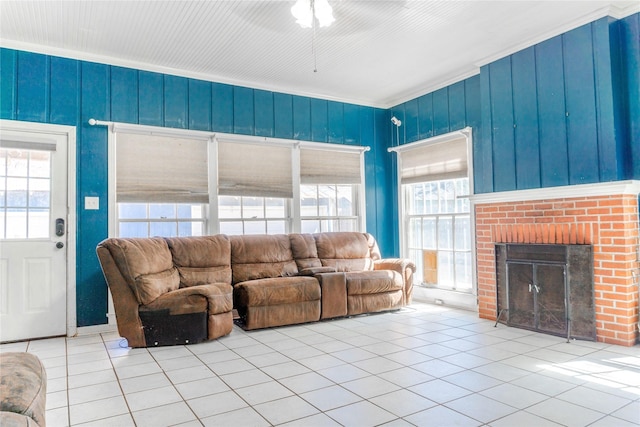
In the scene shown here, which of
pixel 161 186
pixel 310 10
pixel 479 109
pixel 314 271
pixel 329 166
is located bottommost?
pixel 314 271

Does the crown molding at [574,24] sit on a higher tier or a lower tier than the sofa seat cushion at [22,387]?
higher

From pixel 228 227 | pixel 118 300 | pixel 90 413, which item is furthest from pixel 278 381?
pixel 228 227

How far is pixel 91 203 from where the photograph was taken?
13.9ft

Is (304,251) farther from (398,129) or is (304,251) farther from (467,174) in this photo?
(398,129)

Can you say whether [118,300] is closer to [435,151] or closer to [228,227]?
[228,227]

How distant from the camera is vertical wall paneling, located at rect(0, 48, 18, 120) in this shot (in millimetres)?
3893

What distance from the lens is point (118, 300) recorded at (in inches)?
140

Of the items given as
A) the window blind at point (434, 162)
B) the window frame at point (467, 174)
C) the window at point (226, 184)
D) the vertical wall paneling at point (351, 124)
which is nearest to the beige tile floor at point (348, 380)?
the window frame at point (467, 174)

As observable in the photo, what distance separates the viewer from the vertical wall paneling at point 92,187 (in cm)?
417

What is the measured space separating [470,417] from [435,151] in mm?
3843

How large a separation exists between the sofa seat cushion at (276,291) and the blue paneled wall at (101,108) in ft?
4.90

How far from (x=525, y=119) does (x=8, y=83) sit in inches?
203

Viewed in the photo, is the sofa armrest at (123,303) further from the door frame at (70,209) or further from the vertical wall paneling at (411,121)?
the vertical wall paneling at (411,121)

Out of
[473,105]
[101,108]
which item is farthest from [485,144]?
[101,108]
